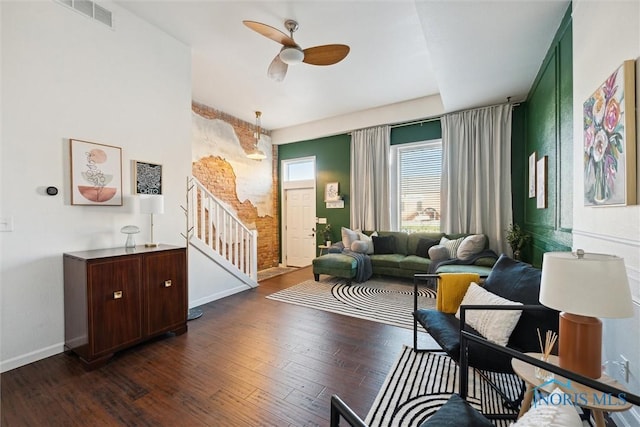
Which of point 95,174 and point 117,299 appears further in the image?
point 95,174

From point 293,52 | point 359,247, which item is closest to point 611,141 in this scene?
point 293,52

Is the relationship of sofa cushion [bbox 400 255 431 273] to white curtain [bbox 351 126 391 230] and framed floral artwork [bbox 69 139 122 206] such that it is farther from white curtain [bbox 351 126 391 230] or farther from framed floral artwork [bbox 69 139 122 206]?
framed floral artwork [bbox 69 139 122 206]

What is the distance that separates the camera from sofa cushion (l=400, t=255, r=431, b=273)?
439 cm

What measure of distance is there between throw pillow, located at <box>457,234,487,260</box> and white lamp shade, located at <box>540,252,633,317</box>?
120 inches

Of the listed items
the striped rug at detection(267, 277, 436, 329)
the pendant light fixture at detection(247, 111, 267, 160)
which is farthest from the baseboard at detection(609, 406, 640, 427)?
the pendant light fixture at detection(247, 111, 267, 160)

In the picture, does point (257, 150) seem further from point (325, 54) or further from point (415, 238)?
point (415, 238)

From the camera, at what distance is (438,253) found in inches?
169

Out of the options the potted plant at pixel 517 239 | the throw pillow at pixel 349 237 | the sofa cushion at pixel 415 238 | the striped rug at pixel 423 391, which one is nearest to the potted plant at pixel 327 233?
the throw pillow at pixel 349 237

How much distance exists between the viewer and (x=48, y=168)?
2361mm

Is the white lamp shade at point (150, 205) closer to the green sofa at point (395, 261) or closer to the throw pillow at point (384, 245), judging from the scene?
the green sofa at point (395, 261)

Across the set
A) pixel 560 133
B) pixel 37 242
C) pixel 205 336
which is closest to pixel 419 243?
pixel 560 133

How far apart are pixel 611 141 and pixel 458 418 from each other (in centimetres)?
173

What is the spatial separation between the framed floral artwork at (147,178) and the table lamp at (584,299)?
3.61 m

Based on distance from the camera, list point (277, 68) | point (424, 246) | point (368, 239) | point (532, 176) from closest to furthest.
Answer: point (277, 68) → point (532, 176) → point (424, 246) → point (368, 239)
